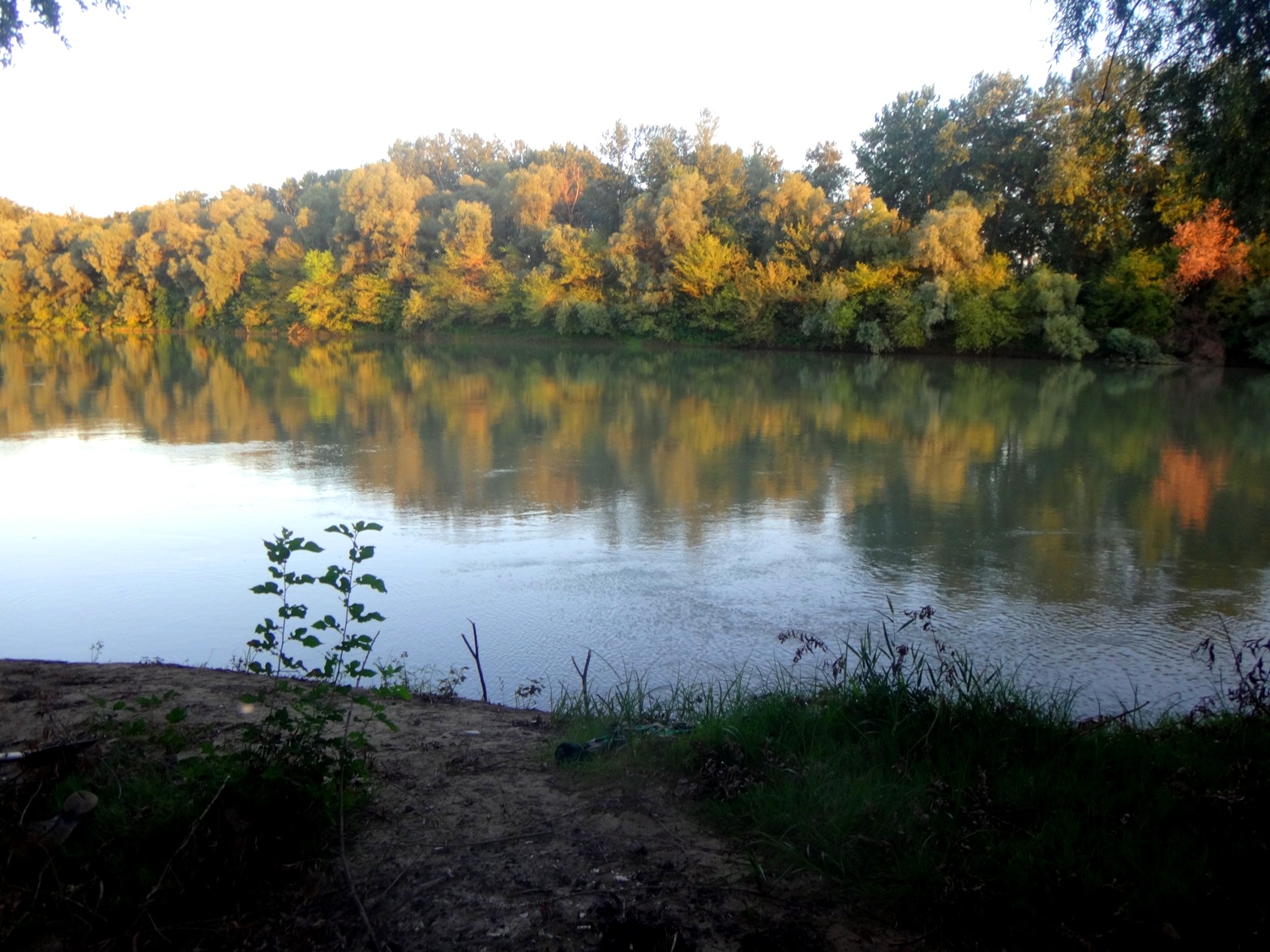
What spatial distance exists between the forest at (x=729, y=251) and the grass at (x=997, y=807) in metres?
18.5

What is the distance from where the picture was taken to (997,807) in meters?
3.28

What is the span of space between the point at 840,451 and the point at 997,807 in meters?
12.2

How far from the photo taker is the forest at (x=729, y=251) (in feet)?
106

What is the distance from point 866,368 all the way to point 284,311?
34.6m

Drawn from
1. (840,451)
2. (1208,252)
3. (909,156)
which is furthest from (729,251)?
(840,451)

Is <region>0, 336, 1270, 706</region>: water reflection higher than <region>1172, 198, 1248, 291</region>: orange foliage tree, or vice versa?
<region>1172, 198, 1248, 291</region>: orange foliage tree

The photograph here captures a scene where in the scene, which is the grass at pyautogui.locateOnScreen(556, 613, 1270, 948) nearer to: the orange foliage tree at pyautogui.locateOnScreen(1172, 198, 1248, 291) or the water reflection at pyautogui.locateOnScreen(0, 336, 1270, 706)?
the water reflection at pyautogui.locateOnScreen(0, 336, 1270, 706)

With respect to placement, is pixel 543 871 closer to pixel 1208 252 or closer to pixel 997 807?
pixel 997 807

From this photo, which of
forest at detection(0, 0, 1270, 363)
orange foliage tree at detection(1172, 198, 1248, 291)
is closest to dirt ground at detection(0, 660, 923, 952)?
forest at detection(0, 0, 1270, 363)

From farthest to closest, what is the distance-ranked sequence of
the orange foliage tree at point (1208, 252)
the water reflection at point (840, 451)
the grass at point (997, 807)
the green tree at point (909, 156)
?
the green tree at point (909, 156)
the orange foliage tree at point (1208, 252)
the water reflection at point (840, 451)
the grass at point (997, 807)

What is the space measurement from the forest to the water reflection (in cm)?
394

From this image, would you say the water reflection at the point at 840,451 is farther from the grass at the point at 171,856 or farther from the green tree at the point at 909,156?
the green tree at the point at 909,156

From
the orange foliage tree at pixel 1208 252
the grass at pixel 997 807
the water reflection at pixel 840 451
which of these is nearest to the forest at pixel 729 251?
the orange foliage tree at pixel 1208 252

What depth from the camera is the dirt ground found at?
2.85 metres
